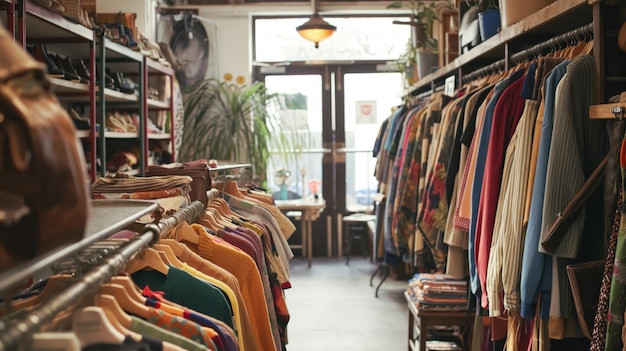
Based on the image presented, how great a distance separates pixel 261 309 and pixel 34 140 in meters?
1.54

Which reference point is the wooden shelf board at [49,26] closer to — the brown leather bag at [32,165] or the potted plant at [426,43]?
the brown leather bag at [32,165]

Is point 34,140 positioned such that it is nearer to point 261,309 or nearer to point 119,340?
point 119,340

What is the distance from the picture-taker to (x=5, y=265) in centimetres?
Answer: 85

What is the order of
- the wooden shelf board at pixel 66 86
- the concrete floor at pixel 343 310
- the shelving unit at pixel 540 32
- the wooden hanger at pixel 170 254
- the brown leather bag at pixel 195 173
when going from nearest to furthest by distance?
the wooden hanger at pixel 170 254 < the shelving unit at pixel 540 32 < the brown leather bag at pixel 195 173 < the wooden shelf board at pixel 66 86 < the concrete floor at pixel 343 310

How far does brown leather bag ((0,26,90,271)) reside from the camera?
2.64 ft

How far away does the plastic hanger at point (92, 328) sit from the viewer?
129cm

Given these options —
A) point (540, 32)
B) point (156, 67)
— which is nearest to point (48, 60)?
point (156, 67)

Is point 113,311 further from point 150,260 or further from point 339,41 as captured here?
point 339,41

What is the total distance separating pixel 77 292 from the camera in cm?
114

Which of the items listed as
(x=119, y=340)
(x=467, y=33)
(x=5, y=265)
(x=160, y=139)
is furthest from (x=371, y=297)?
(x=5, y=265)

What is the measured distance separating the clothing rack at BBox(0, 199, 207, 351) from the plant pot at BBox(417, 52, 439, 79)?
4641 millimetres

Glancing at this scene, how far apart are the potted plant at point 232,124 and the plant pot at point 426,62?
2285 mm

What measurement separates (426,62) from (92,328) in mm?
5375

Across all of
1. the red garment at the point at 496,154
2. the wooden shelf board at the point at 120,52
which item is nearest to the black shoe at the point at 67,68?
the wooden shelf board at the point at 120,52
